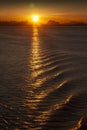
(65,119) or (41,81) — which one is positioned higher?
(41,81)

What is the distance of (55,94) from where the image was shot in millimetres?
17750

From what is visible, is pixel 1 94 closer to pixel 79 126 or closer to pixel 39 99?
pixel 39 99

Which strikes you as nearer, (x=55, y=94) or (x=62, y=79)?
(x=55, y=94)

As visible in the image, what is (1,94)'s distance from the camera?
58.4ft

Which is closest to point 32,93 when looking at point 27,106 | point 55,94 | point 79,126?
point 55,94

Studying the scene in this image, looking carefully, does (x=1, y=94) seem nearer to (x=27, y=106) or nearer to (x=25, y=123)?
(x=27, y=106)

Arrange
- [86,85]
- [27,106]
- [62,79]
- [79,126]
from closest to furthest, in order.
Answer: [79,126] → [27,106] → [86,85] → [62,79]

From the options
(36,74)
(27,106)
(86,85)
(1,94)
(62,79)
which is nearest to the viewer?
(27,106)

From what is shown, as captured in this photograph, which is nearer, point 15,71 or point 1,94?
point 1,94

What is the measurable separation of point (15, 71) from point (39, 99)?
8900 millimetres

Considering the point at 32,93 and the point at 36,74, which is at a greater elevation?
the point at 36,74

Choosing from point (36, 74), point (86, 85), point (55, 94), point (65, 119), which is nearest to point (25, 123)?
point (65, 119)

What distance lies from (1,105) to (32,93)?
9.27 feet

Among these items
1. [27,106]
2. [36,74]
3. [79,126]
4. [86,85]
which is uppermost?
[36,74]
